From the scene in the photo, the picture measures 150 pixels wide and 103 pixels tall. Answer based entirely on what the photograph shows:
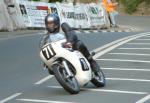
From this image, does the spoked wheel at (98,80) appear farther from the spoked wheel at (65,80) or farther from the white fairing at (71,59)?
the spoked wheel at (65,80)

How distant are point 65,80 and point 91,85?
1.55 meters

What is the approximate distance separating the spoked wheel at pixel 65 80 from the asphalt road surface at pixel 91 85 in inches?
6.0

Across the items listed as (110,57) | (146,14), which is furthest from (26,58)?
(146,14)

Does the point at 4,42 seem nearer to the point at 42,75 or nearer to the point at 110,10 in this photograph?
the point at 42,75

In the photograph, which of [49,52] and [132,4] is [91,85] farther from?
[132,4]

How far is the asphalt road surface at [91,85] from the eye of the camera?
37.7ft

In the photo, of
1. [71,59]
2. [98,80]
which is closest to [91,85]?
[98,80]

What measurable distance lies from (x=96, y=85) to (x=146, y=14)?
49328 mm

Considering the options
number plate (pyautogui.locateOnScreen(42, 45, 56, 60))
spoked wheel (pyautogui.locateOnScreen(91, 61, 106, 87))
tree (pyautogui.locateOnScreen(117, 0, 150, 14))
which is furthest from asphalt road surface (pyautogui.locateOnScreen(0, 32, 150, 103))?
tree (pyautogui.locateOnScreen(117, 0, 150, 14))

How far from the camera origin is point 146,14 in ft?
201

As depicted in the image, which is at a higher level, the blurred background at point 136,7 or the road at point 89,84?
the road at point 89,84

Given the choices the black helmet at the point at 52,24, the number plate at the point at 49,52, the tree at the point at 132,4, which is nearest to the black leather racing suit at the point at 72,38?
the black helmet at the point at 52,24

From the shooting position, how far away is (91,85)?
42.9 feet

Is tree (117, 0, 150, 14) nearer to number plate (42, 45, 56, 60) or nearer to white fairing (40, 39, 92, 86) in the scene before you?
white fairing (40, 39, 92, 86)
